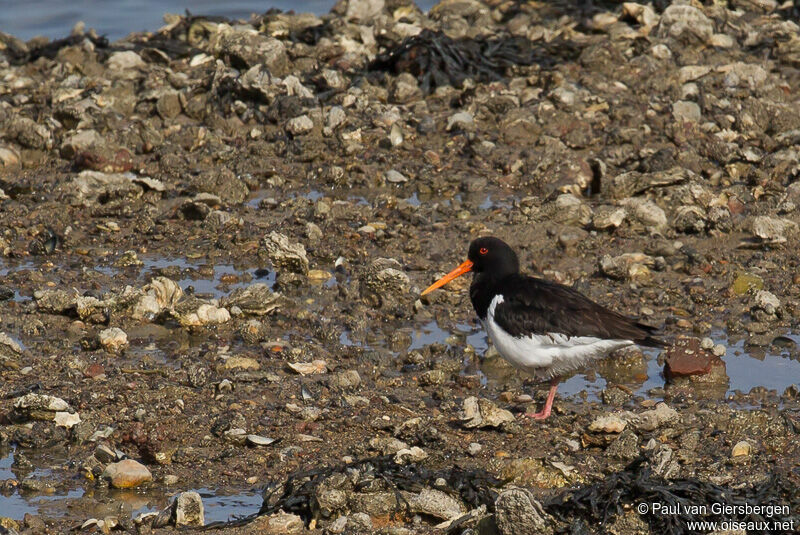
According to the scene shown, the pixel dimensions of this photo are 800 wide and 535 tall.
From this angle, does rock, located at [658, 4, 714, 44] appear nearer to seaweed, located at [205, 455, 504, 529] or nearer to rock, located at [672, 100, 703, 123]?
rock, located at [672, 100, 703, 123]

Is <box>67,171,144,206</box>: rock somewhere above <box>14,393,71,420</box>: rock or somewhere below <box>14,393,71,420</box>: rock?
below

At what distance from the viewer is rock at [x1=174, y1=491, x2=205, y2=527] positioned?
4836 millimetres

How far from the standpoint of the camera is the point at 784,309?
23.8ft

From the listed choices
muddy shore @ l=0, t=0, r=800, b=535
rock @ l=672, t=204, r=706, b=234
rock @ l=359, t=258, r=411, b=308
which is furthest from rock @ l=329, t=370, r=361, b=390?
rock @ l=672, t=204, r=706, b=234

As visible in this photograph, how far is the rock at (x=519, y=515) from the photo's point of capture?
14.9 feet

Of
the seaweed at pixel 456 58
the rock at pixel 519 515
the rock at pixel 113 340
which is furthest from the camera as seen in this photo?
the seaweed at pixel 456 58

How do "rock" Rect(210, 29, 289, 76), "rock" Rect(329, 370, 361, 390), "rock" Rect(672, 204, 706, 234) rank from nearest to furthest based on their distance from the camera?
"rock" Rect(329, 370, 361, 390) → "rock" Rect(672, 204, 706, 234) → "rock" Rect(210, 29, 289, 76)

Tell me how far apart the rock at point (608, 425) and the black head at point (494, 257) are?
1.52 metres

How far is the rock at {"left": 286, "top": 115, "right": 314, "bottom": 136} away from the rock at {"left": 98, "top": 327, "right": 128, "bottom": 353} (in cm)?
340

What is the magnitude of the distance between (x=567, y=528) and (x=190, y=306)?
323 centimetres

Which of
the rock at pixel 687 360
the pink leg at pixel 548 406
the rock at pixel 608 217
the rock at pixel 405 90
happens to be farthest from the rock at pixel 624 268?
the rock at pixel 405 90

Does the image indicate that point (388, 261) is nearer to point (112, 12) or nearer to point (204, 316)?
point (204, 316)

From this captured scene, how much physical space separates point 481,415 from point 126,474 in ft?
6.05

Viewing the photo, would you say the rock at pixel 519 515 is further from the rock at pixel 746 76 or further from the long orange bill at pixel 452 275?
the rock at pixel 746 76
